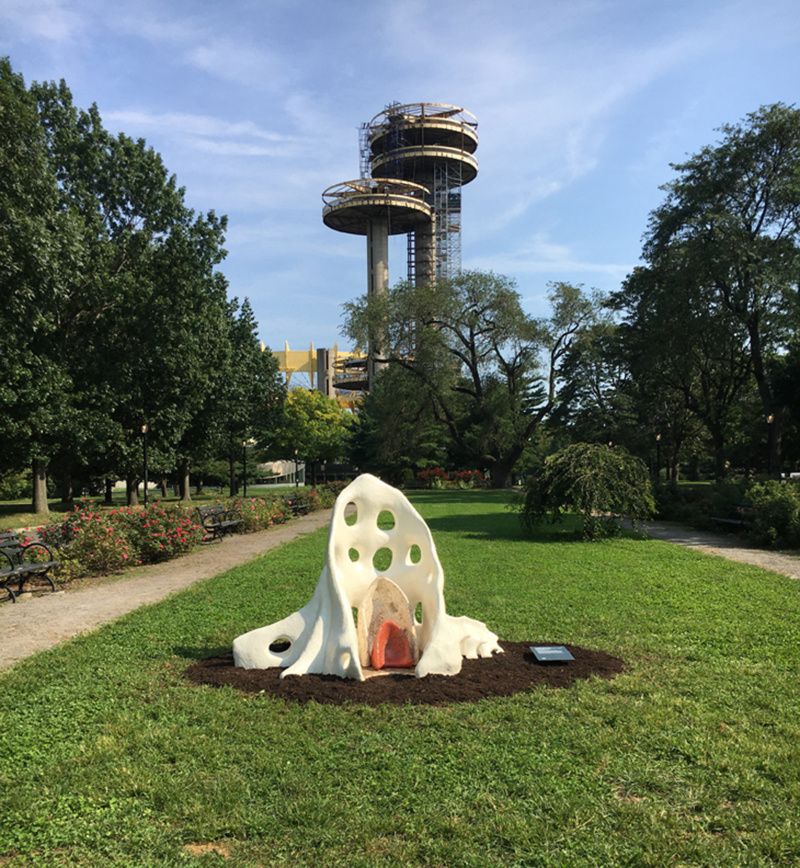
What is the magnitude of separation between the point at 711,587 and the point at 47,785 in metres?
8.88

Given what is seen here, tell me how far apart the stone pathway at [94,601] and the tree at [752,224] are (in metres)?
18.4

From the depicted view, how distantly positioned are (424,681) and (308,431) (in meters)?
44.9

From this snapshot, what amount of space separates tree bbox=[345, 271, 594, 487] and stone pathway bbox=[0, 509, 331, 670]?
76.4 ft

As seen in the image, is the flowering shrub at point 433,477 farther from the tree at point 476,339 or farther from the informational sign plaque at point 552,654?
the informational sign plaque at point 552,654

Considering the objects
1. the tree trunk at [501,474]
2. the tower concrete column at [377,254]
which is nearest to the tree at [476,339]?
the tree trunk at [501,474]

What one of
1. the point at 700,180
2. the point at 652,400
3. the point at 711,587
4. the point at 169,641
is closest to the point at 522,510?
the point at 711,587

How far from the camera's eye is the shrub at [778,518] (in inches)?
591

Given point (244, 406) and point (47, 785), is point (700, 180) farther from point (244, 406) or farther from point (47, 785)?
point (47, 785)

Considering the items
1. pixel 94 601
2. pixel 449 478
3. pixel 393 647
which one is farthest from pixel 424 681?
pixel 449 478

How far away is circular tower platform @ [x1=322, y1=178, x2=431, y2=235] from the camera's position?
7556cm

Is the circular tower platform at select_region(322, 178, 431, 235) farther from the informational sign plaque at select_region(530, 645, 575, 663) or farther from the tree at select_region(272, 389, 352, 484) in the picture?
the informational sign plaque at select_region(530, 645, 575, 663)

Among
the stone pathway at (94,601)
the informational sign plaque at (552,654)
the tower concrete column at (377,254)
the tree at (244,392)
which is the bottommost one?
the stone pathway at (94,601)

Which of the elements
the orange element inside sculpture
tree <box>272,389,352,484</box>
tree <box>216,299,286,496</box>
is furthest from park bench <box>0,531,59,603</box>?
tree <box>272,389,352,484</box>

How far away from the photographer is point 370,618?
6.05m
